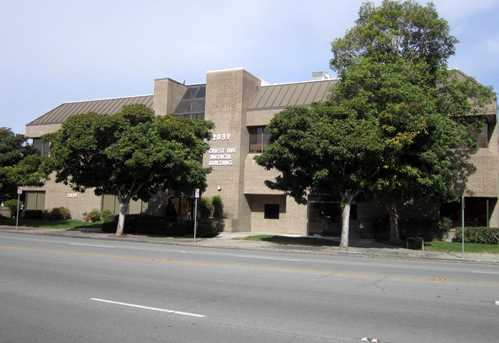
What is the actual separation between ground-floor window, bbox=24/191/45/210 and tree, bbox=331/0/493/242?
31.5 metres

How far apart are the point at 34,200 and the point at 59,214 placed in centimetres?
561

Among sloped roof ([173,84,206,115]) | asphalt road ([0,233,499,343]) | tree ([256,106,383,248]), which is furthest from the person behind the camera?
sloped roof ([173,84,206,115])

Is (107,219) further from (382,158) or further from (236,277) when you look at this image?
(236,277)

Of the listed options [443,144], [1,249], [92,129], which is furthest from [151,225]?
[443,144]

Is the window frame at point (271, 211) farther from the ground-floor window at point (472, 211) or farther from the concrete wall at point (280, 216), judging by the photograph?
the ground-floor window at point (472, 211)

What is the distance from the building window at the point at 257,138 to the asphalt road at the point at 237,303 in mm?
20819

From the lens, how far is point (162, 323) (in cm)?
732

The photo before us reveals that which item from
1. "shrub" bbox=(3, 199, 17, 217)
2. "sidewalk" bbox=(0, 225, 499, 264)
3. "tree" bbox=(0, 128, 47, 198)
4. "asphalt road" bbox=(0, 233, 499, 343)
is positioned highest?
"tree" bbox=(0, 128, 47, 198)

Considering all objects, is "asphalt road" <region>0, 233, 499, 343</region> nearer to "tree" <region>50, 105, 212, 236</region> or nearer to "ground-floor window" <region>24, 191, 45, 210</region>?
"tree" <region>50, 105, 212, 236</region>

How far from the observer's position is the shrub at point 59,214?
139 ft

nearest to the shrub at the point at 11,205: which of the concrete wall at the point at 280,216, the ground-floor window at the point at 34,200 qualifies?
the ground-floor window at the point at 34,200

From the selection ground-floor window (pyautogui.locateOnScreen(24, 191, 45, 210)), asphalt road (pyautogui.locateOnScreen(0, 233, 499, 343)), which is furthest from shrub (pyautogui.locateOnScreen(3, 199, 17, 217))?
asphalt road (pyautogui.locateOnScreen(0, 233, 499, 343))

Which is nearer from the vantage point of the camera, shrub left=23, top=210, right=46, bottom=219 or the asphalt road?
the asphalt road

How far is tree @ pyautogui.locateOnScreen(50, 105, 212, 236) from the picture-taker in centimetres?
2575
